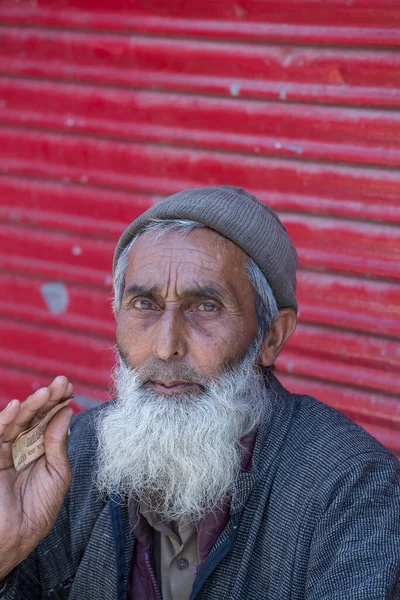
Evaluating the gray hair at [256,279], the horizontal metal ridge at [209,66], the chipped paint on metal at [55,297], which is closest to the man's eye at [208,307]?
the gray hair at [256,279]

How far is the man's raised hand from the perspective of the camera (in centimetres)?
260

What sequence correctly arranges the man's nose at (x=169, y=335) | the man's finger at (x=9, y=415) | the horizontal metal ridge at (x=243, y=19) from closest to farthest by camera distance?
1. the man's finger at (x=9, y=415)
2. the man's nose at (x=169, y=335)
3. the horizontal metal ridge at (x=243, y=19)

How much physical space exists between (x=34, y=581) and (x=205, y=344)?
3.28ft

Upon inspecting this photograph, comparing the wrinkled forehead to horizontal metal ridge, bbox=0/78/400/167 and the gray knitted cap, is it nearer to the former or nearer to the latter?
the gray knitted cap

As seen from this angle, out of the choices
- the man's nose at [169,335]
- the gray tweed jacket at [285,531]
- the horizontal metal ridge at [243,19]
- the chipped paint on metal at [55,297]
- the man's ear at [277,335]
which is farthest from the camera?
the chipped paint on metal at [55,297]

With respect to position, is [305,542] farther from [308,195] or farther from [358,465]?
[308,195]

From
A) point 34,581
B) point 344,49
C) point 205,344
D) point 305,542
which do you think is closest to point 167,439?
point 205,344

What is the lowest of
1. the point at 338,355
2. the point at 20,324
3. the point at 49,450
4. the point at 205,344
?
the point at 20,324

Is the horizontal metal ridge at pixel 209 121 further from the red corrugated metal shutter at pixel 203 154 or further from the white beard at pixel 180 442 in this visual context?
the white beard at pixel 180 442

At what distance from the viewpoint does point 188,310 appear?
9.24 ft

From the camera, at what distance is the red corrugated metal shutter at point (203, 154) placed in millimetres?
3713

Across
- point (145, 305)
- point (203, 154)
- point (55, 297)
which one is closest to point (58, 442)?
point (145, 305)

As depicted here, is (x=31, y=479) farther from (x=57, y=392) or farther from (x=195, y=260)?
(x=195, y=260)

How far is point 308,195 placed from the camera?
3.87 m
